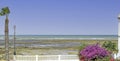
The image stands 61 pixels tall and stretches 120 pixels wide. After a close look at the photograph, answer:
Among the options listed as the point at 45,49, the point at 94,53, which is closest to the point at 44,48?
the point at 45,49

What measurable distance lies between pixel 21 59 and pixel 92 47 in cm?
646

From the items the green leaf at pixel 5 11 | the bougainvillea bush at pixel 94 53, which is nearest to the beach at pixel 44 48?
the bougainvillea bush at pixel 94 53

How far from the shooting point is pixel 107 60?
27.5 m

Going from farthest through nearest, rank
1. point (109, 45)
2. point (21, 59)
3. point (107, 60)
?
1. point (109, 45)
2. point (21, 59)
3. point (107, 60)

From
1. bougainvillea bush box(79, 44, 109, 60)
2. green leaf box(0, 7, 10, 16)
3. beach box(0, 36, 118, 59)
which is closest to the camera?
bougainvillea bush box(79, 44, 109, 60)

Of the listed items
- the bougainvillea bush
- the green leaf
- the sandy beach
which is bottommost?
the sandy beach

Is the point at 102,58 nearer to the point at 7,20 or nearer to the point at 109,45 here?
the point at 109,45

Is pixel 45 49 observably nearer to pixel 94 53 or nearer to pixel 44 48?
pixel 44 48

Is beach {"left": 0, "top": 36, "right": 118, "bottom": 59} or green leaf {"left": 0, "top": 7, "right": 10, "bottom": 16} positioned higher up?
green leaf {"left": 0, "top": 7, "right": 10, "bottom": 16}

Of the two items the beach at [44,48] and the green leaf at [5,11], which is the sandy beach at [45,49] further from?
the green leaf at [5,11]

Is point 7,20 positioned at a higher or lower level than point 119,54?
higher

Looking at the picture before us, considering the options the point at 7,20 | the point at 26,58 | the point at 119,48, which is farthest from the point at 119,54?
the point at 7,20

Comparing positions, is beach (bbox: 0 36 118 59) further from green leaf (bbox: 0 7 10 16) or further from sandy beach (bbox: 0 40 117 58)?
green leaf (bbox: 0 7 10 16)

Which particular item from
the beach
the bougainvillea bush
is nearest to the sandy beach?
the beach
